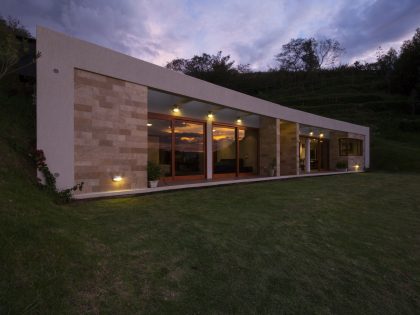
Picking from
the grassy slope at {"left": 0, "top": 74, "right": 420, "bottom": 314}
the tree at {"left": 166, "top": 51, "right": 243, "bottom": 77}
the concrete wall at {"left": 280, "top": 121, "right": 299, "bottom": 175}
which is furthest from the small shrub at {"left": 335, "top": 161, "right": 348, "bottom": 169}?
the tree at {"left": 166, "top": 51, "right": 243, "bottom": 77}

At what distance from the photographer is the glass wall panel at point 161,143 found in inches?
333

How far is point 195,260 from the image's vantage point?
8.98 ft

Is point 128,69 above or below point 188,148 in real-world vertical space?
above

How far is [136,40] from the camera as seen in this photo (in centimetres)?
1970

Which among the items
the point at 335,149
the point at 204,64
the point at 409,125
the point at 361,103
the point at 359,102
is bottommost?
the point at 335,149

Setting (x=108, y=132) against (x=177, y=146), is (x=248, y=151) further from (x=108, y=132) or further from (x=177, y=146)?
(x=108, y=132)

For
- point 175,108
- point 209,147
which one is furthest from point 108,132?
point 209,147

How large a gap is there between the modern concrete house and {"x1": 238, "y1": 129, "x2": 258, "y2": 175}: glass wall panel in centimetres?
53

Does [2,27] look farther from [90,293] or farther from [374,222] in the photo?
[374,222]

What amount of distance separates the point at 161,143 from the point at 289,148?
7054 mm

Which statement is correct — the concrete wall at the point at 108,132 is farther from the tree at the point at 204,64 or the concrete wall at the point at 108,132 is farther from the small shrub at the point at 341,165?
the tree at the point at 204,64

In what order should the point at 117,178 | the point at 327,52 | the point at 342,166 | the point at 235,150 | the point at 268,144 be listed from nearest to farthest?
the point at 117,178
the point at 235,150
the point at 268,144
the point at 342,166
the point at 327,52

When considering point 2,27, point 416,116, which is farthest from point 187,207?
point 416,116

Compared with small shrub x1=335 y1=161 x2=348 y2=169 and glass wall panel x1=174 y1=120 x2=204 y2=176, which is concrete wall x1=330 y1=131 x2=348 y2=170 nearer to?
small shrub x1=335 y1=161 x2=348 y2=169
